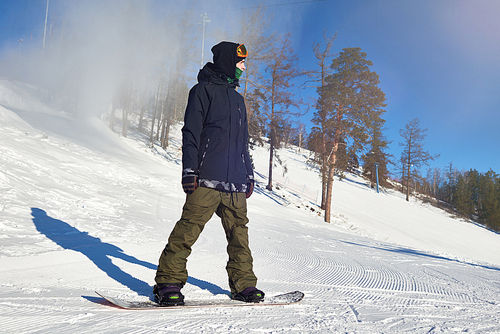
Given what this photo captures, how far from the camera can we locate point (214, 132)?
1.88m

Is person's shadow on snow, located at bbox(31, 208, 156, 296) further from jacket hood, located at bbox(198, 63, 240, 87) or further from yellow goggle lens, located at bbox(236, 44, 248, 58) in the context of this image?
yellow goggle lens, located at bbox(236, 44, 248, 58)

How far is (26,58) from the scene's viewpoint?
3838 centimetres

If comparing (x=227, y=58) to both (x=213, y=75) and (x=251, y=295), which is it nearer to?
(x=213, y=75)

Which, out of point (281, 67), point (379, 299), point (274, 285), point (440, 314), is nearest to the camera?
point (440, 314)

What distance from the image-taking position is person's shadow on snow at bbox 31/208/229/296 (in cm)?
213

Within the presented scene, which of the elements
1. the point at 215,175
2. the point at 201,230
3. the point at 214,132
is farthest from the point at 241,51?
the point at 201,230

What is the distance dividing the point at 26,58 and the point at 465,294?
51627mm

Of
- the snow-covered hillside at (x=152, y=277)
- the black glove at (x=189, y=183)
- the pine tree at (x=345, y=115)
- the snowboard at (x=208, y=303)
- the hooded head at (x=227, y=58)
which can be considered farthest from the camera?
the pine tree at (x=345, y=115)

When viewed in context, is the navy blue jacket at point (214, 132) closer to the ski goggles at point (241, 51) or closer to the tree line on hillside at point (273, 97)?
the ski goggles at point (241, 51)

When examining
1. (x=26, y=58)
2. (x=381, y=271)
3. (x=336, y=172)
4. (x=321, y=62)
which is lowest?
(x=381, y=271)

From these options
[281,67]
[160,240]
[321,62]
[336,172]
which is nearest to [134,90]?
[281,67]

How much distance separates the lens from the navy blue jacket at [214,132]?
71.6 inches

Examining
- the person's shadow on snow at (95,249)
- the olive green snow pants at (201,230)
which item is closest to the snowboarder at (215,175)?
the olive green snow pants at (201,230)

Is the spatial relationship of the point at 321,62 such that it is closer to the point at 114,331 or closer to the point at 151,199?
the point at 151,199
